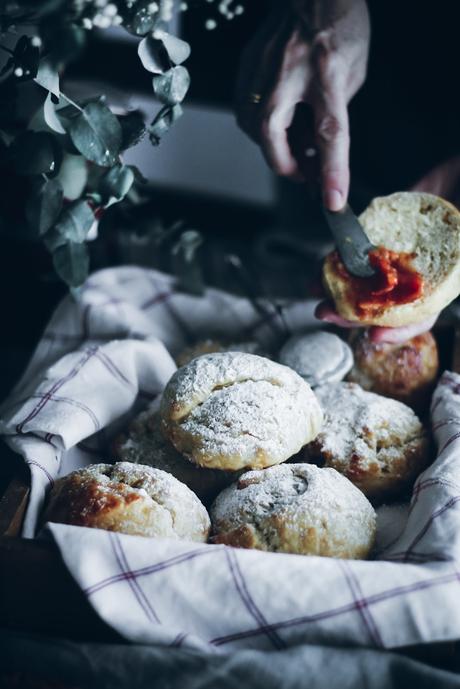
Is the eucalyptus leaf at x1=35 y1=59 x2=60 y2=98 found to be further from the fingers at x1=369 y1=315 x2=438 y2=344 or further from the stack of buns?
the fingers at x1=369 y1=315 x2=438 y2=344

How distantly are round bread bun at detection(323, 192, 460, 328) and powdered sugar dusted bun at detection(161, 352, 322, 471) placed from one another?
0.24 m

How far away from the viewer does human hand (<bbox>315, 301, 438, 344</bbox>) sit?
1.65 meters

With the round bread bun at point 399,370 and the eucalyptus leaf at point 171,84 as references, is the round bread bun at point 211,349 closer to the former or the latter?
the round bread bun at point 399,370

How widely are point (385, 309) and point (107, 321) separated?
2.43ft

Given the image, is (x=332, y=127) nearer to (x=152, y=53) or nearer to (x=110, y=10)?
(x=152, y=53)

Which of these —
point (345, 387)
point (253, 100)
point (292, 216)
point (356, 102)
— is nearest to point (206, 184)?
point (292, 216)

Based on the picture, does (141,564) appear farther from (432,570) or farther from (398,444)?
(398,444)

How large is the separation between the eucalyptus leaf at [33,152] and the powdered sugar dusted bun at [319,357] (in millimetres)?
677

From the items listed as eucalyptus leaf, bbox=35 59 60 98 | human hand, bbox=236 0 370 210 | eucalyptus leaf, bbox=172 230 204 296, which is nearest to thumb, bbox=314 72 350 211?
human hand, bbox=236 0 370 210

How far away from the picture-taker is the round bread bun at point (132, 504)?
124 centimetres

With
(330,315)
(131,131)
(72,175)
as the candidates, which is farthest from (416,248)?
(72,175)

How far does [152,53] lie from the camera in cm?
145

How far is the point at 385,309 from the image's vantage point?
1.55 metres

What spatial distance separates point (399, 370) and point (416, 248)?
273 mm
